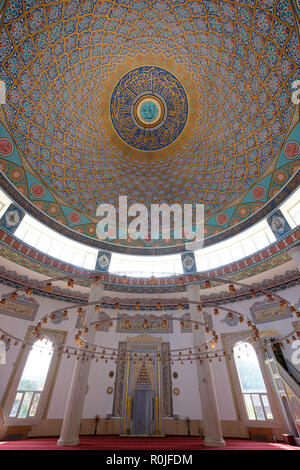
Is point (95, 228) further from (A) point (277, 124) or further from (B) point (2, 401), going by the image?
(A) point (277, 124)

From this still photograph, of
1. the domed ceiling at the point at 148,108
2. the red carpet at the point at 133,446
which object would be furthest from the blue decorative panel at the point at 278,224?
the red carpet at the point at 133,446

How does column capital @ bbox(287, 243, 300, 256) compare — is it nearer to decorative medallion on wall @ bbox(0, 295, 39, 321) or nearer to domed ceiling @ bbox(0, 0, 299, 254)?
domed ceiling @ bbox(0, 0, 299, 254)

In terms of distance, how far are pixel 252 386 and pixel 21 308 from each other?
11.7m

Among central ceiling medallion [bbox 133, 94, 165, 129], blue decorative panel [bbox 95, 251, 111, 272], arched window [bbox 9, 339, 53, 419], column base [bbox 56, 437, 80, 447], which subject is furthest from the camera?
blue decorative panel [bbox 95, 251, 111, 272]

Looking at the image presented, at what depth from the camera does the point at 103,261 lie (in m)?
13.4

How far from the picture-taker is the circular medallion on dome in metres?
11.6

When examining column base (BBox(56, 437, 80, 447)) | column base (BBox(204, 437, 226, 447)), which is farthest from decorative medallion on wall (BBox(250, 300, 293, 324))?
column base (BBox(56, 437, 80, 447))

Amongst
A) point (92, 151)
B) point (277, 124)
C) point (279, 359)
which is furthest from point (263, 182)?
point (92, 151)

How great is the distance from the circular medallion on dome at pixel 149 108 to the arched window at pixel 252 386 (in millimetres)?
11818

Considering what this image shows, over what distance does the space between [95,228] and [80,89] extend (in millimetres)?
7346

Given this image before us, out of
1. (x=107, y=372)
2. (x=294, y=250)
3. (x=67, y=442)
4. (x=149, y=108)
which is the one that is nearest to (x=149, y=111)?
(x=149, y=108)

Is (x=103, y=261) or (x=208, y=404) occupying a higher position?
(x=103, y=261)

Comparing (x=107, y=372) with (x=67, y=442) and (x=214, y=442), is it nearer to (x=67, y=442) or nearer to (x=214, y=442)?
(x=67, y=442)

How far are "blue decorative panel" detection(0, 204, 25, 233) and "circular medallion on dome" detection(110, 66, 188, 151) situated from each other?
22.7ft
